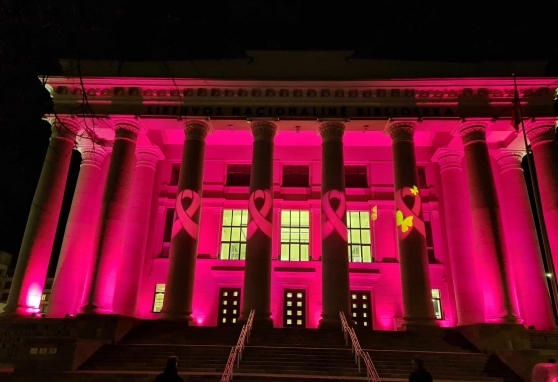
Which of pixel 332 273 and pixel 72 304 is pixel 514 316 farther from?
pixel 72 304

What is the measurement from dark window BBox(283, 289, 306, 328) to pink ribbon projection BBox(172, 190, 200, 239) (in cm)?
856

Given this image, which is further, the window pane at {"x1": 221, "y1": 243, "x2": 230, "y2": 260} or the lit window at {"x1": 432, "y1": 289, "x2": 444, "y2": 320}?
the window pane at {"x1": 221, "y1": 243, "x2": 230, "y2": 260}

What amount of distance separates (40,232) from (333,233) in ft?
54.6

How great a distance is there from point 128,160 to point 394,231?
61.8ft

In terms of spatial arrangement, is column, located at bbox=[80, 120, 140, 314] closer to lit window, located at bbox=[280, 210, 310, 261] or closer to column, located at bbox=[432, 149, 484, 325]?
lit window, located at bbox=[280, 210, 310, 261]

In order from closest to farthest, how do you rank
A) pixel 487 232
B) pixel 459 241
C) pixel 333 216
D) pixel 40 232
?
1. pixel 487 232
2. pixel 40 232
3. pixel 333 216
4. pixel 459 241

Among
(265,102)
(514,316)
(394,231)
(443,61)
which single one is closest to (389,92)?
(443,61)

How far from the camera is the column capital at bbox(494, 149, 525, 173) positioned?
96.5 feet

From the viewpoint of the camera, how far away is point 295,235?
1240 inches

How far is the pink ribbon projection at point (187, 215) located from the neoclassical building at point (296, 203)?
0.27 ft

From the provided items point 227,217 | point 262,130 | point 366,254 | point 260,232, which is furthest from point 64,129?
point 366,254

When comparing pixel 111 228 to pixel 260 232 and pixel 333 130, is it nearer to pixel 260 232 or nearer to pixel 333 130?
pixel 260 232

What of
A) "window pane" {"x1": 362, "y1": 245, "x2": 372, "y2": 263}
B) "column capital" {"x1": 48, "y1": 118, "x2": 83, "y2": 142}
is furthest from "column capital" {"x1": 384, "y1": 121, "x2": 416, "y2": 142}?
"column capital" {"x1": 48, "y1": 118, "x2": 83, "y2": 142}

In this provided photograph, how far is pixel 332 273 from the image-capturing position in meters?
23.8
